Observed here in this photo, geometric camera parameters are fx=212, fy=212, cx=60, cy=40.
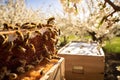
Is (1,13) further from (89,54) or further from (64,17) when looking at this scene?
(89,54)

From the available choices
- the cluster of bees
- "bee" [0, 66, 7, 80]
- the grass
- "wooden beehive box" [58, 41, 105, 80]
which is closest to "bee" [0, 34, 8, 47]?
the cluster of bees

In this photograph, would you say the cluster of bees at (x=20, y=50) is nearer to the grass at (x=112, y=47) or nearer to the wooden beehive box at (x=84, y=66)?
the wooden beehive box at (x=84, y=66)

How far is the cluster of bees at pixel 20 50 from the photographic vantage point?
117 cm

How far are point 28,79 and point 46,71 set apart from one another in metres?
0.26

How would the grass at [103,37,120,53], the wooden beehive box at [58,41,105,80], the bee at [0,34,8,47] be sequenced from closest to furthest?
the bee at [0,34,8,47]
the wooden beehive box at [58,41,105,80]
the grass at [103,37,120,53]

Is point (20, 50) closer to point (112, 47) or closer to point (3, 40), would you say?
point (3, 40)

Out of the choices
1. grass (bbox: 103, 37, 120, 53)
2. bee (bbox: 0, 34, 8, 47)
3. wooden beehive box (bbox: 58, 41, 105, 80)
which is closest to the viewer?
bee (bbox: 0, 34, 8, 47)

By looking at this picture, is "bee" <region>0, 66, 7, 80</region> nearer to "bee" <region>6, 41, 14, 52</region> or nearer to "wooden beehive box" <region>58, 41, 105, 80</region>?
"bee" <region>6, 41, 14, 52</region>

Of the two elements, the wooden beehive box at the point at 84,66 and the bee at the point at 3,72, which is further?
the wooden beehive box at the point at 84,66

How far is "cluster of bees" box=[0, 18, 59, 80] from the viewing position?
1.17m

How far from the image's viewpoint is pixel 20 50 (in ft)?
4.17

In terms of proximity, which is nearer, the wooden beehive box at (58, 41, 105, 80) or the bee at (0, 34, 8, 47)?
the bee at (0, 34, 8, 47)

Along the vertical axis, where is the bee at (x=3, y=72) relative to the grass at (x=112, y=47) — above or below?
above

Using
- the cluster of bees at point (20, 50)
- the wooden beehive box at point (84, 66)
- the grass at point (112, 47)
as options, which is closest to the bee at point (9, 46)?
the cluster of bees at point (20, 50)
